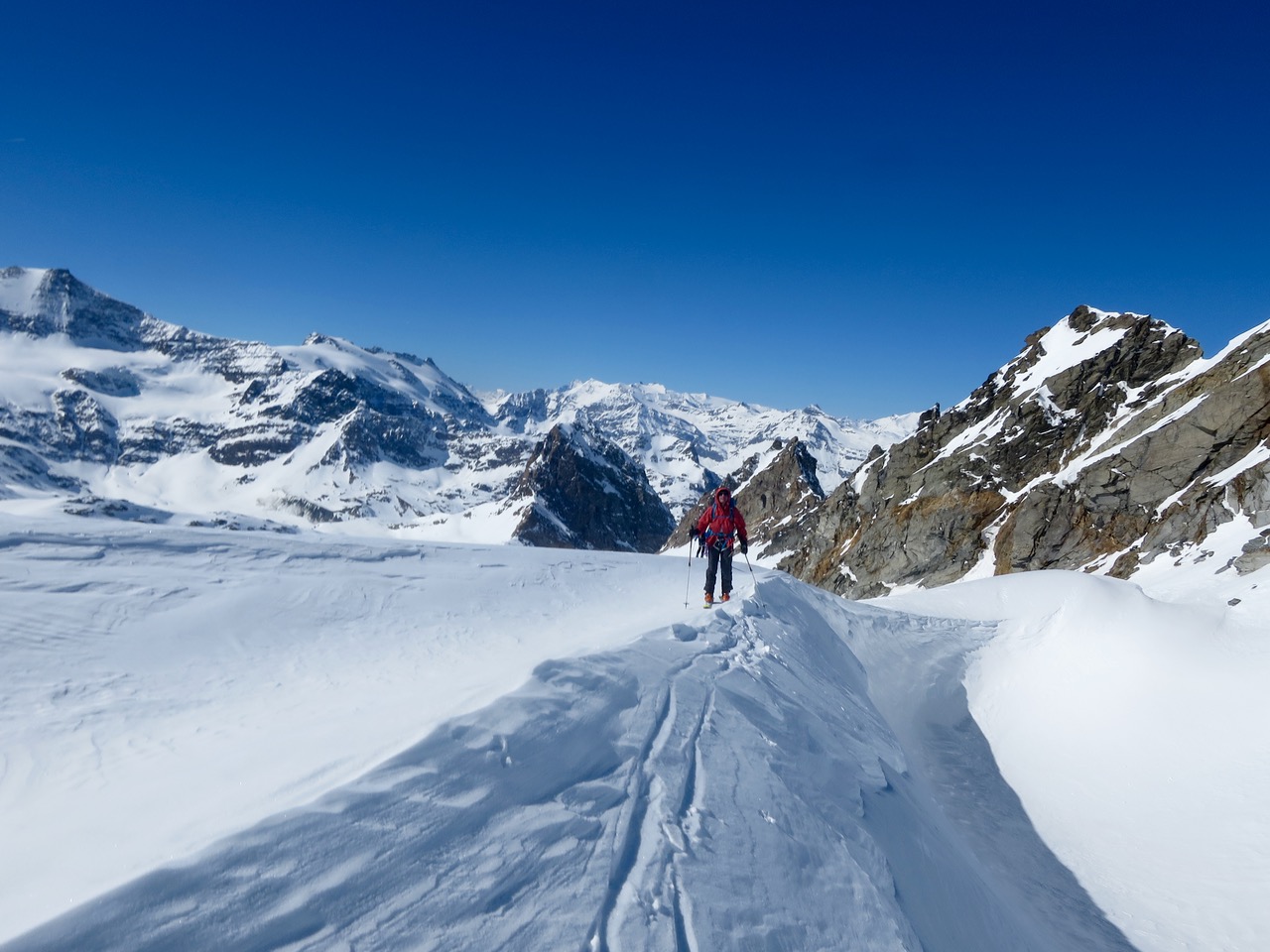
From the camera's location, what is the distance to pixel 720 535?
12.6 meters

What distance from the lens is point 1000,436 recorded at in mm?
60281

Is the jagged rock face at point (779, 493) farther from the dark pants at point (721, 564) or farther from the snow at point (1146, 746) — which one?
the dark pants at point (721, 564)

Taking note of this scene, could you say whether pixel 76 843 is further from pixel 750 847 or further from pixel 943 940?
pixel 943 940

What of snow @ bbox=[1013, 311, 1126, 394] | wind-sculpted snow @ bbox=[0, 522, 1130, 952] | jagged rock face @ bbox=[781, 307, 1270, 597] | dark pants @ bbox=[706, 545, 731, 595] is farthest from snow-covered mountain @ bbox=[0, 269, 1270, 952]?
snow @ bbox=[1013, 311, 1126, 394]

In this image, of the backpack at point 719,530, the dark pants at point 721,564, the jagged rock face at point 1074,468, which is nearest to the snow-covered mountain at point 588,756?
the dark pants at point 721,564

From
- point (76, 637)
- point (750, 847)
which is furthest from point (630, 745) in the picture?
point (76, 637)

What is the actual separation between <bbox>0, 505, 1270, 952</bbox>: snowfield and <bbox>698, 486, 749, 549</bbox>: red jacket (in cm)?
135

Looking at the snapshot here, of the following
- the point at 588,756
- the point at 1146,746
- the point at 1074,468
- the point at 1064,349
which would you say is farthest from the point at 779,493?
the point at 588,756

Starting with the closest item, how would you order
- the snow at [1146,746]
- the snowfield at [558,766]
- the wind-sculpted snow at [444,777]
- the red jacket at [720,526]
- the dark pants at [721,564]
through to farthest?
1. the wind-sculpted snow at [444,777]
2. the snowfield at [558,766]
3. the snow at [1146,746]
4. the dark pants at [721,564]
5. the red jacket at [720,526]

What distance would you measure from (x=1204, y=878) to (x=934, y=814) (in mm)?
3265

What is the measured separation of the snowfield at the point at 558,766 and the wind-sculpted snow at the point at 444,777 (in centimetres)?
3

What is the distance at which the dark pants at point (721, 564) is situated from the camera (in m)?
12.4

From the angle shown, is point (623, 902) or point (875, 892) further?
point (875, 892)

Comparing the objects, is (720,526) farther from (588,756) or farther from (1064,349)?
(1064,349)
